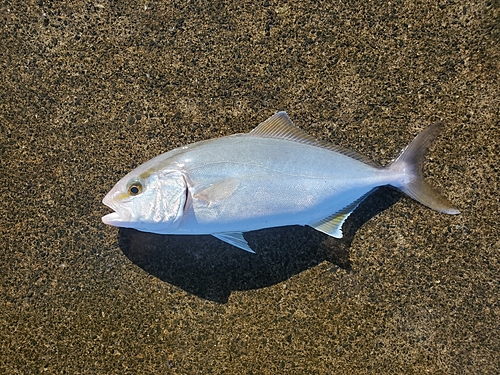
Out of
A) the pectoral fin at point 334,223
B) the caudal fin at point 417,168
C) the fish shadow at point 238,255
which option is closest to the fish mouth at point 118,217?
the fish shadow at point 238,255

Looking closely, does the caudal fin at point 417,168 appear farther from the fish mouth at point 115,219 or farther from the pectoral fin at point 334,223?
the fish mouth at point 115,219

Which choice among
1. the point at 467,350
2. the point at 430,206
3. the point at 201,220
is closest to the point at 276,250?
the point at 201,220

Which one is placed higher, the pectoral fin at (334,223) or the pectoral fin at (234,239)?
the pectoral fin at (334,223)

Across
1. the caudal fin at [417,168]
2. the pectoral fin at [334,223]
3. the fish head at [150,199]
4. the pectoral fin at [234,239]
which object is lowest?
the pectoral fin at [234,239]

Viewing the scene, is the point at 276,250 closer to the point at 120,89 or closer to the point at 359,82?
the point at 359,82

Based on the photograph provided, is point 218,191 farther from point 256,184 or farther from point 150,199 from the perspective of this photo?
point 150,199

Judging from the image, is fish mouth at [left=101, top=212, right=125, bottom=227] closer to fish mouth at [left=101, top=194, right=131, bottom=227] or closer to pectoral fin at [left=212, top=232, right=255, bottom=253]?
fish mouth at [left=101, top=194, right=131, bottom=227]

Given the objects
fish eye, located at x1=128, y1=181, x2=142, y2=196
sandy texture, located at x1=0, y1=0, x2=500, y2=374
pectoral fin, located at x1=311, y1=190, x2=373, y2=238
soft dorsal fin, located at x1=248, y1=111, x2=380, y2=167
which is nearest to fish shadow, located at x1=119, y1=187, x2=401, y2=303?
sandy texture, located at x1=0, y1=0, x2=500, y2=374
